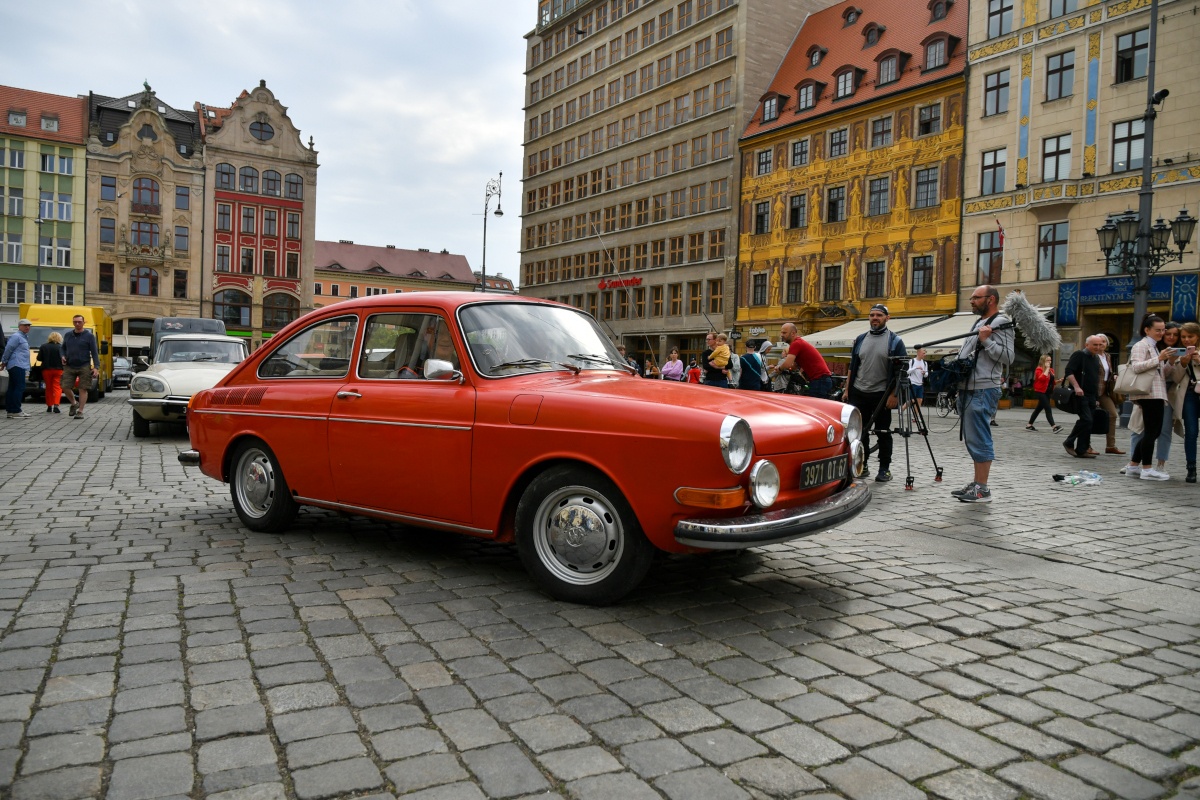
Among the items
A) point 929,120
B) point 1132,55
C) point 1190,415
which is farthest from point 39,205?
point 1190,415

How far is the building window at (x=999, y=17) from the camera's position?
33.7 m

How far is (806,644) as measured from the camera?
3.89 meters

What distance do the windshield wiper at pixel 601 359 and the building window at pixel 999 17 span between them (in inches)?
1364

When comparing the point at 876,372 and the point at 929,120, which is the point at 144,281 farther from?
the point at 876,372

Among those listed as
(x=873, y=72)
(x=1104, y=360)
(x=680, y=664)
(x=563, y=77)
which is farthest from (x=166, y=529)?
(x=563, y=77)

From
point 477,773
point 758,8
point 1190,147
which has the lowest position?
point 477,773

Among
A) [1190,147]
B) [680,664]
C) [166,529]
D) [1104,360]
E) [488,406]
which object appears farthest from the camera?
[1190,147]

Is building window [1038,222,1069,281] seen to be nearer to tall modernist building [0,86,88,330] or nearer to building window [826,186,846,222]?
building window [826,186,846,222]

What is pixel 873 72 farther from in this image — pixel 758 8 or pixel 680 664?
pixel 680 664

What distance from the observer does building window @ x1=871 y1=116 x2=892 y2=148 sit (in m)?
38.2

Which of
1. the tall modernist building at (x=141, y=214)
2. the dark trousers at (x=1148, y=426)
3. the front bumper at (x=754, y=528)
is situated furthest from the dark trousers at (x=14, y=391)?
the tall modernist building at (x=141, y=214)

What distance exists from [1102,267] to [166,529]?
31744 mm

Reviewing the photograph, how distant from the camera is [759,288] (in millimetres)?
44750

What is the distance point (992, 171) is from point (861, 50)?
467 inches
